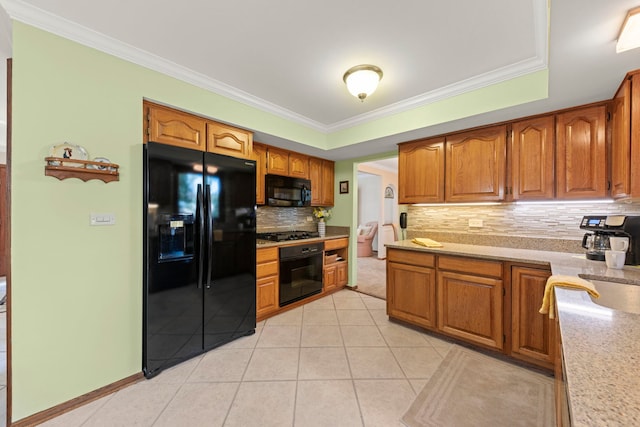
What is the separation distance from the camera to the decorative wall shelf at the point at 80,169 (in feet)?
5.15

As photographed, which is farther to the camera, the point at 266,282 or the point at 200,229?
the point at 266,282

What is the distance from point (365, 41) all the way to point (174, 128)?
1722 mm

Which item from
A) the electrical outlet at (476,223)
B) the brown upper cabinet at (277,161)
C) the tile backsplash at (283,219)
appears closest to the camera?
the electrical outlet at (476,223)

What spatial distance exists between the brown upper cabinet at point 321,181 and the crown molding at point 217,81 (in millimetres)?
989

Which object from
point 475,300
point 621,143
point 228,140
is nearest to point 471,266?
point 475,300

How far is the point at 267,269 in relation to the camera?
2961 mm

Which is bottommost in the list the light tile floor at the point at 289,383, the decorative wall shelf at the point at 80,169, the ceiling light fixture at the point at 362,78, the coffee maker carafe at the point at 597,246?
the light tile floor at the point at 289,383

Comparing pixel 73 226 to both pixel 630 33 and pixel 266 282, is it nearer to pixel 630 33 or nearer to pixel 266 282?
pixel 266 282

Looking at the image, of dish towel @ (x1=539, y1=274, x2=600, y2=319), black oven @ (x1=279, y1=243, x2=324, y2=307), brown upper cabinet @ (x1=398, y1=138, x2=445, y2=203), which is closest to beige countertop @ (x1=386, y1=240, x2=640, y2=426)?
dish towel @ (x1=539, y1=274, x2=600, y2=319)

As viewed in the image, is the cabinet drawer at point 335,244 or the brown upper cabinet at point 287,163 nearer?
the brown upper cabinet at point 287,163

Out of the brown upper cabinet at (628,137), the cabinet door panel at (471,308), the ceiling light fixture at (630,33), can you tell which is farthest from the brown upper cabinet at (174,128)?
the brown upper cabinet at (628,137)

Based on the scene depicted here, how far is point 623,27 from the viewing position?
4.06ft

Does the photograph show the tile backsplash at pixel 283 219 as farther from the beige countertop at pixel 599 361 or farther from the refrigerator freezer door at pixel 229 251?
the beige countertop at pixel 599 361

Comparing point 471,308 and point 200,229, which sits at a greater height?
point 200,229
